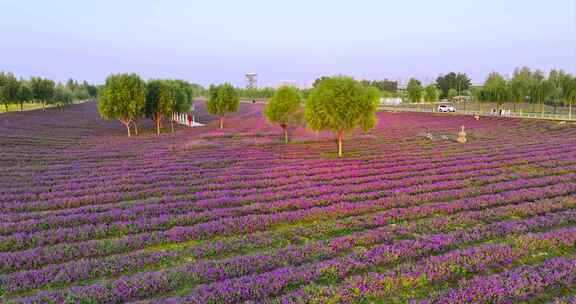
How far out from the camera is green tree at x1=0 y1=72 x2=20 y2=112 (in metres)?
57.3

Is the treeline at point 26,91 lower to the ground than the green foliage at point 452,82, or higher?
lower

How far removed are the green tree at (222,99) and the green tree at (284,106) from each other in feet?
58.7

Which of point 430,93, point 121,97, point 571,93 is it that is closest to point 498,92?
point 571,93

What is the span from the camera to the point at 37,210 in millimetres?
11594

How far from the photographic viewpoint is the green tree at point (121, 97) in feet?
113

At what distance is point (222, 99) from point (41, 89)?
54.9 meters

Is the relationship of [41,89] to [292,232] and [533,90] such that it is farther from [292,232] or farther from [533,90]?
[533,90]

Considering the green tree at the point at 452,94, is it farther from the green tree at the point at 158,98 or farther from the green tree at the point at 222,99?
the green tree at the point at 158,98

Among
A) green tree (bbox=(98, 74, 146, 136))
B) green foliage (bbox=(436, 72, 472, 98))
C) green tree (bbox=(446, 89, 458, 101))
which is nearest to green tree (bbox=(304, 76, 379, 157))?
green tree (bbox=(98, 74, 146, 136))

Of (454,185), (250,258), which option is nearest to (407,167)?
(454,185)

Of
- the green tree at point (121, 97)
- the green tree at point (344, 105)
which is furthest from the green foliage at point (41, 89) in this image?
the green tree at point (344, 105)

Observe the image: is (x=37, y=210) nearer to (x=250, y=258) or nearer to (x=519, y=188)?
(x=250, y=258)

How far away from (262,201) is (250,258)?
4.92 metres

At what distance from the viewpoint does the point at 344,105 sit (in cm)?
2000
